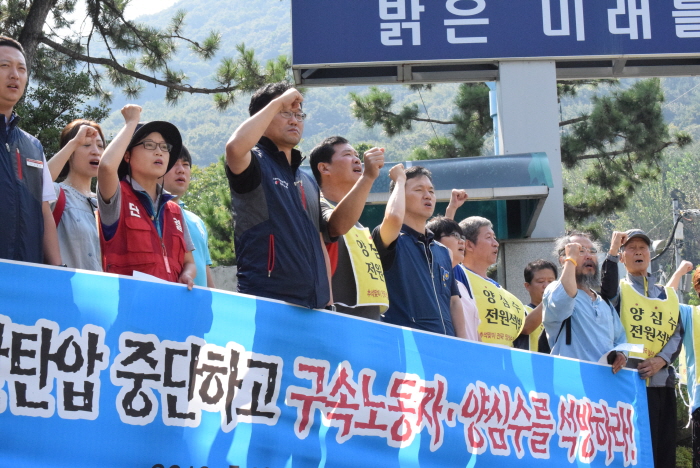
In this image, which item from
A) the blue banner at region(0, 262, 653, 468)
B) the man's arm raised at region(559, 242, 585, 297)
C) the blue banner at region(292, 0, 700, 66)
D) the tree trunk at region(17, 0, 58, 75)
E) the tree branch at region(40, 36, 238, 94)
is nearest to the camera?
the blue banner at region(0, 262, 653, 468)

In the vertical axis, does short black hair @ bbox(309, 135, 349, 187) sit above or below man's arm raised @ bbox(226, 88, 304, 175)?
above

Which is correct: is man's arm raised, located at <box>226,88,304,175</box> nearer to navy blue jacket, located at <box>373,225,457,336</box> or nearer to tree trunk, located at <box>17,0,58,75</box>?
navy blue jacket, located at <box>373,225,457,336</box>

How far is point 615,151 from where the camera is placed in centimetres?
1652

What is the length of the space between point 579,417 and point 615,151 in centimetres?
1280

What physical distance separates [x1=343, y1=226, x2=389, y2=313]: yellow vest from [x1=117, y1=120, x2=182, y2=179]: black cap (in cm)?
93

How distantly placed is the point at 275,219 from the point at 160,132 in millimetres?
816

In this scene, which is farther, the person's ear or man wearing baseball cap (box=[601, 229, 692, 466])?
man wearing baseball cap (box=[601, 229, 692, 466])

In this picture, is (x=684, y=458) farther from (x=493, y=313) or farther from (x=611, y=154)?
(x=611, y=154)

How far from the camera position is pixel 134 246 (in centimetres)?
354

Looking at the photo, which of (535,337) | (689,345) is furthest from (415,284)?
(689,345)

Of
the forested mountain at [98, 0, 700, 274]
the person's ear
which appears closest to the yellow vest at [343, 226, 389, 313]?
the person's ear

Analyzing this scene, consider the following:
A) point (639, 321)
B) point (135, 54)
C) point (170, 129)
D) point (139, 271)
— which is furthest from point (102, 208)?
point (135, 54)

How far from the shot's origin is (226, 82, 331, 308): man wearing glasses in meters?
3.38

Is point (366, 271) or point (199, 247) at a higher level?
point (199, 247)
